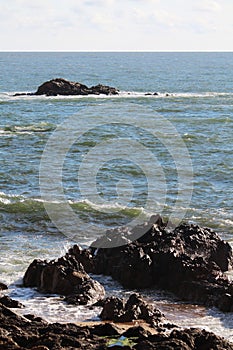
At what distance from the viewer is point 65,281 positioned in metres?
20.4

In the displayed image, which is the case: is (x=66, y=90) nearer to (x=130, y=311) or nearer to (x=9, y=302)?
(x=9, y=302)

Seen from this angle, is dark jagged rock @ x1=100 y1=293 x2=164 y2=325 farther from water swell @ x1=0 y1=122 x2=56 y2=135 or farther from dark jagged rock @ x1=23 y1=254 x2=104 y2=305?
water swell @ x1=0 y1=122 x2=56 y2=135

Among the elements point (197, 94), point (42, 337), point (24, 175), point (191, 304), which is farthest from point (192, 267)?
point (197, 94)

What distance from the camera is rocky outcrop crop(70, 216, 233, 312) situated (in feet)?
67.0

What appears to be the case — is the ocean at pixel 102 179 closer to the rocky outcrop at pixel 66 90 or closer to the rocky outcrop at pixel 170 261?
the rocky outcrop at pixel 170 261

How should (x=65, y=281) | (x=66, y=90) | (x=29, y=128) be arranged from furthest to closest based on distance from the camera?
(x=66, y=90) < (x=29, y=128) < (x=65, y=281)

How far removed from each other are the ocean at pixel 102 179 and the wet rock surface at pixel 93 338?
2.40 meters

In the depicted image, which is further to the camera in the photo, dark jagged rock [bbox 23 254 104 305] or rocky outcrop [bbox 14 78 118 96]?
rocky outcrop [bbox 14 78 118 96]

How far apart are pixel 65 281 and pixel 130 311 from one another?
273 cm

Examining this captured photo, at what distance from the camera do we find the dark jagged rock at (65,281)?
1998 cm

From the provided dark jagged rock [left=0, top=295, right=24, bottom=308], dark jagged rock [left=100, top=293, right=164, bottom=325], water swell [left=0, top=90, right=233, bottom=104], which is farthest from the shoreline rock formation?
water swell [left=0, top=90, right=233, bottom=104]

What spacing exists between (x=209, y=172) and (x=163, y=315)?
21.7 metres


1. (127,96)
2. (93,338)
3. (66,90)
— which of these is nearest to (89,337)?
(93,338)

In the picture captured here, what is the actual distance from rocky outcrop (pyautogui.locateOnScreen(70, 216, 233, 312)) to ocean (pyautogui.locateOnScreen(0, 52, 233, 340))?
0.44m
